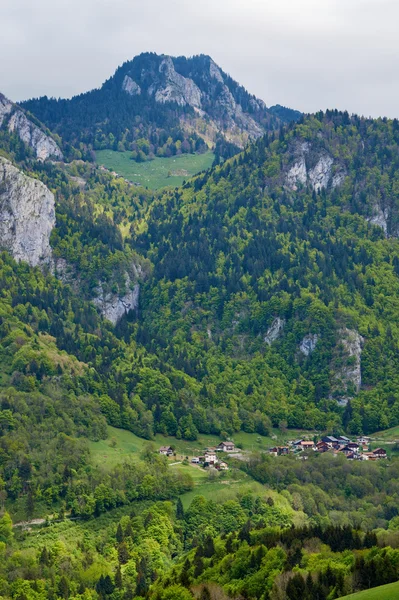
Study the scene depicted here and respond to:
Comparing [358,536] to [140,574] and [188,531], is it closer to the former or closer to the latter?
[140,574]

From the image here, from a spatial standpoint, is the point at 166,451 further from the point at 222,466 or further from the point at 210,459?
the point at 222,466

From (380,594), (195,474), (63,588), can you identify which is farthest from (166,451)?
(380,594)

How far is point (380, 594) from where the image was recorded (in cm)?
8369

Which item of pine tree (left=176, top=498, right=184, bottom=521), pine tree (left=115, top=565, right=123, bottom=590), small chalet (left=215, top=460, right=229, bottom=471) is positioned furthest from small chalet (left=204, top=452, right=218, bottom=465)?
pine tree (left=115, top=565, right=123, bottom=590)

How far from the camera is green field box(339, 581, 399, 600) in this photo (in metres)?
82.2

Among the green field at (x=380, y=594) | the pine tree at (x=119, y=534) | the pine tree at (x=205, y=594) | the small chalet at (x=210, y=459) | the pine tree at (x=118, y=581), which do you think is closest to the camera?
the green field at (x=380, y=594)

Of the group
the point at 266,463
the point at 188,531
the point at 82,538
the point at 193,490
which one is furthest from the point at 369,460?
the point at 82,538

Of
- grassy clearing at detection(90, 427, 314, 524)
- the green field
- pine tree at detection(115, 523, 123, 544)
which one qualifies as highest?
the green field

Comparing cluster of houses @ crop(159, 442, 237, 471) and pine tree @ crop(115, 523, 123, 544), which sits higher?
cluster of houses @ crop(159, 442, 237, 471)

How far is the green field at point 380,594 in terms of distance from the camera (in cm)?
8219

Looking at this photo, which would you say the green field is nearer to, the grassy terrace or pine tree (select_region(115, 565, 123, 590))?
pine tree (select_region(115, 565, 123, 590))

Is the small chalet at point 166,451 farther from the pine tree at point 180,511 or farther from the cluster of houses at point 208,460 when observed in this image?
the pine tree at point 180,511

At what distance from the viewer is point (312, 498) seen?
171625 mm

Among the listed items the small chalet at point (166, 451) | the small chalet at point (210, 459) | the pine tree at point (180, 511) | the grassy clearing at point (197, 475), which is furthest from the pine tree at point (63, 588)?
the small chalet at point (166, 451)
